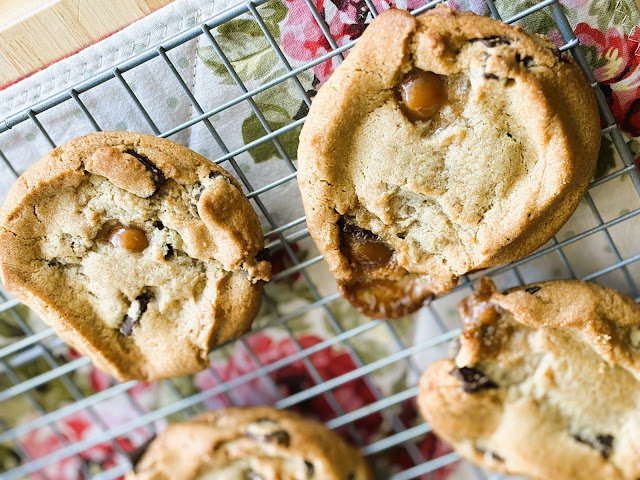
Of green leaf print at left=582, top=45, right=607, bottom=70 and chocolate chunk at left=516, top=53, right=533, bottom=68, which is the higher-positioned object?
chocolate chunk at left=516, top=53, right=533, bottom=68

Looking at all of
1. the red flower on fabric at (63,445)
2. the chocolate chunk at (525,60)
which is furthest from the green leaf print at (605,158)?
the red flower on fabric at (63,445)

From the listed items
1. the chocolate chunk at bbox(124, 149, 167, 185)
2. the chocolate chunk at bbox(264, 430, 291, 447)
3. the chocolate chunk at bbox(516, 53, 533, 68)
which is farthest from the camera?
Result: the chocolate chunk at bbox(264, 430, 291, 447)

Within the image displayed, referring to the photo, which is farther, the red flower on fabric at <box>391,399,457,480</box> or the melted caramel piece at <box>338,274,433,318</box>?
the red flower on fabric at <box>391,399,457,480</box>

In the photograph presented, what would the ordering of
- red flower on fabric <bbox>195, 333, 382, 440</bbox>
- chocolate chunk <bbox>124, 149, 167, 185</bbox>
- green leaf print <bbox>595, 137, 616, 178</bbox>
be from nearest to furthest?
chocolate chunk <bbox>124, 149, 167, 185</bbox>, green leaf print <bbox>595, 137, 616, 178</bbox>, red flower on fabric <bbox>195, 333, 382, 440</bbox>

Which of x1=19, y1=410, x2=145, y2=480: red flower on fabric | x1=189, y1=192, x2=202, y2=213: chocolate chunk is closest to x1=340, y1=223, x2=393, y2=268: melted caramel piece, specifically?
x1=189, y1=192, x2=202, y2=213: chocolate chunk

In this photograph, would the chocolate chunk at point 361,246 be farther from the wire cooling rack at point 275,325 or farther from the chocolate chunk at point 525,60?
the chocolate chunk at point 525,60

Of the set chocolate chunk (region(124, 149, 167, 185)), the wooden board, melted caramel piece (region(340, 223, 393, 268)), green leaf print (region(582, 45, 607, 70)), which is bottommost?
melted caramel piece (region(340, 223, 393, 268))

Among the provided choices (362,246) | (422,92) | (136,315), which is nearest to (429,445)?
(362,246)

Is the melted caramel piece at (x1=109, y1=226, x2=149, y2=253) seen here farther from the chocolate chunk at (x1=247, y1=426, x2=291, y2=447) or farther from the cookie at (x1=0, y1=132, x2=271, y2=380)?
the chocolate chunk at (x1=247, y1=426, x2=291, y2=447)
